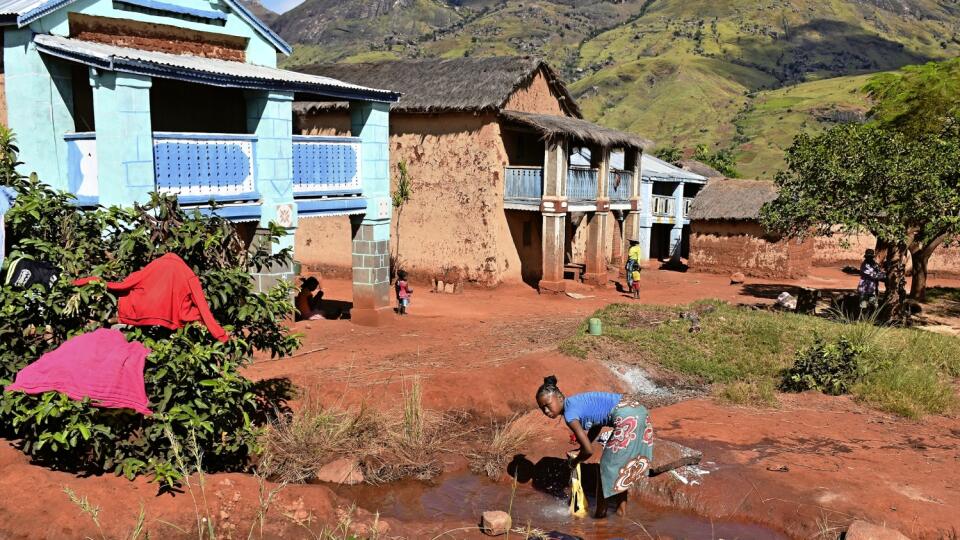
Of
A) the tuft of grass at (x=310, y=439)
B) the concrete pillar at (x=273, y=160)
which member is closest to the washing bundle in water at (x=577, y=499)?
the tuft of grass at (x=310, y=439)

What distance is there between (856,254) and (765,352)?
1846cm


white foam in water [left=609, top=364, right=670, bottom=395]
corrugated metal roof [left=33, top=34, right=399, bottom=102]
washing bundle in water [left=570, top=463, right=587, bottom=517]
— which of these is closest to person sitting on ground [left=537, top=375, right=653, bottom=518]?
washing bundle in water [left=570, top=463, right=587, bottom=517]

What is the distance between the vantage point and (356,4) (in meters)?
153

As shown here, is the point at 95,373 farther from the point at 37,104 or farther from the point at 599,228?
the point at 599,228

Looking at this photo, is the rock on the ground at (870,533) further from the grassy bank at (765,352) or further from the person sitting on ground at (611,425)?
the grassy bank at (765,352)

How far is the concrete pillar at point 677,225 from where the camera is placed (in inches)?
1134

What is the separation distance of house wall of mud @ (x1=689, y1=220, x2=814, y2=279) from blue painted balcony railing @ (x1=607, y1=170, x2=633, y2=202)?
4.22 m

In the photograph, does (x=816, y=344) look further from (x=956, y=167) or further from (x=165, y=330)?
(x=165, y=330)

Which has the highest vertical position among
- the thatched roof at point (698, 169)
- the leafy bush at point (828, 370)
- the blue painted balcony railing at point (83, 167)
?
the thatched roof at point (698, 169)

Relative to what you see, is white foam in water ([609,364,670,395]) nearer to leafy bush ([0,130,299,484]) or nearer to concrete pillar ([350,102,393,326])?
concrete pillar ([350,102,393,326])

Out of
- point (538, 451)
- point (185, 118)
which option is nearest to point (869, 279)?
point (538, 451)

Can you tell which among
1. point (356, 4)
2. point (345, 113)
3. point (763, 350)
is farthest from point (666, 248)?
point (356, 4)

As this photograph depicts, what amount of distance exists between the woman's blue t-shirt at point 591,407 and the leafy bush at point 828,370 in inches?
213

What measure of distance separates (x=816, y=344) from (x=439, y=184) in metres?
11.9
